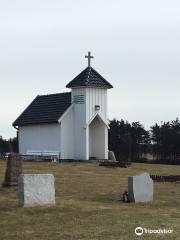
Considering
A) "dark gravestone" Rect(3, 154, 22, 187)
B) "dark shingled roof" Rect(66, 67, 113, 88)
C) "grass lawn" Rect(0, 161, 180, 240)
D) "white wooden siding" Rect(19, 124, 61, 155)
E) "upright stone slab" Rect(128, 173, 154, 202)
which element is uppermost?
"dark shingled roof" Rect(66, 67, 113, 88)

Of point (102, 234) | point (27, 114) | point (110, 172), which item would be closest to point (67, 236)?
point (102, 234)

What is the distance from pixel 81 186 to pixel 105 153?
20.4 metres

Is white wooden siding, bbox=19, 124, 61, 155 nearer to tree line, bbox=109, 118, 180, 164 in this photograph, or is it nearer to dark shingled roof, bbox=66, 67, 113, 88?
dark shingled roof, bbox=66, 67, 113, 88

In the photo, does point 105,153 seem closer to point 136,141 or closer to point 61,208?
point 136,141

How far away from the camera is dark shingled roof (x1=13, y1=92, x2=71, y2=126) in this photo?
42875 millimetres

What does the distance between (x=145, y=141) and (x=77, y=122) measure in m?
17.2

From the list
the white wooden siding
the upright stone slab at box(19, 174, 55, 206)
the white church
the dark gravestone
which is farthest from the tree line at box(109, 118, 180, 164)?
the upright stone slab at box(19, 174, 55, 206)

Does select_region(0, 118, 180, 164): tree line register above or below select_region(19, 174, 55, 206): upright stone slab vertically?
above

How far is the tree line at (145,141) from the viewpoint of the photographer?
51.2m

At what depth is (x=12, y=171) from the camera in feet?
73.4

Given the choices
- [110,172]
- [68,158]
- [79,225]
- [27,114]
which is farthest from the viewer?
[27,114]

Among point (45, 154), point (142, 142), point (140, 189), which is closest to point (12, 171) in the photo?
point (140, 189)

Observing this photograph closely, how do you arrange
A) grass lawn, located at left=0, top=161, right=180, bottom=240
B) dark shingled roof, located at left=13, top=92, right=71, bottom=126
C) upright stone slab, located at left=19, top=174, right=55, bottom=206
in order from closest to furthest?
grass lawn, located at left=0, top=161, right=180, bottom=240, upright stone slab, located at left=19, top=174, right=55, bottom=206, dark shingled roof, located at left=13, top=92, right=71, bottom=126

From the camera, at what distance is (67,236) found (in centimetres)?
1299
